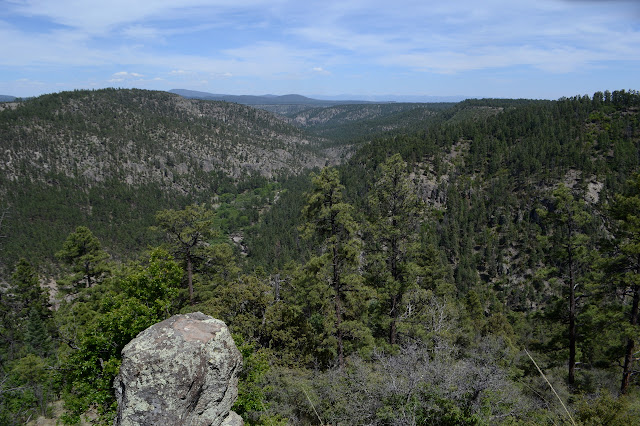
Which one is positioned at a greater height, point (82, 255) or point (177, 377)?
point (177, 377)

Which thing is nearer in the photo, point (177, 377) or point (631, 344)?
point (177, 377)

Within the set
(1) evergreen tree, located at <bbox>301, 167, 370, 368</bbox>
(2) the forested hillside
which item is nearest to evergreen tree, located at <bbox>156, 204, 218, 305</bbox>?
(2) the forested hillside

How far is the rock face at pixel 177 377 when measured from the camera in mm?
6961

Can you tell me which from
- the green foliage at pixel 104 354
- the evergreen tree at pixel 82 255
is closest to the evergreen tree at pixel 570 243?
the green foliage at pixel 104 354

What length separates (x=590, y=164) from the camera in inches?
3782

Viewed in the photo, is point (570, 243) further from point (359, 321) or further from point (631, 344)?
point (359, 321)

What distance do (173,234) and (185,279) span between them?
3.45 metres

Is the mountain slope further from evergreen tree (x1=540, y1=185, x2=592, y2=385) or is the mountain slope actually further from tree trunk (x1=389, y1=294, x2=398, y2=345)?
evergreen tree (x1=540, y1=185, x2=592, y2=385)

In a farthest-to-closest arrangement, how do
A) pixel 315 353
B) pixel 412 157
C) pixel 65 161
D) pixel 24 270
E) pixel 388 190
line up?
pixel 65 161
pixel 412 157
pixel 24 270
pixel 315 353
pixel 388 190

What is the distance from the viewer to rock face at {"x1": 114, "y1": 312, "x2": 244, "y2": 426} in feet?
22.8

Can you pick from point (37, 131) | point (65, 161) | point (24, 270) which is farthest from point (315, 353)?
point (37, 131)

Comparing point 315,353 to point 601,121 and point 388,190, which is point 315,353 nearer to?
point 388,190

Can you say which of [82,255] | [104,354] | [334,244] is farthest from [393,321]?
[82,255]

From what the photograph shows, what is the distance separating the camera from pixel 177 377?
23.3 ft
